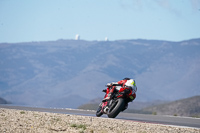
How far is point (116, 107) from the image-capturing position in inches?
647

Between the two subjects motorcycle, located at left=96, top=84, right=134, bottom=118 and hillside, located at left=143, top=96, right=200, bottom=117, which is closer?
motorcycle, located at left=96, top=84, right=134, bottom=118

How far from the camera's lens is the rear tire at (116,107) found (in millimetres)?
16281

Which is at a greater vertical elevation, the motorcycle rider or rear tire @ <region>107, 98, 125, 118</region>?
the motorcycle rider

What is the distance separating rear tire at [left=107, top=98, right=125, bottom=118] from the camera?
1628 cm

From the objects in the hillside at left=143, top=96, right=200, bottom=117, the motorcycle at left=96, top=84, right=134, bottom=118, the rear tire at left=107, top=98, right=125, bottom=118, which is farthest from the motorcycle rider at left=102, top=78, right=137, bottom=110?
the hillside at left=143, top=96, right=200, bottom=117

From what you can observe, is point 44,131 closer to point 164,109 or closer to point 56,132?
point 56,132

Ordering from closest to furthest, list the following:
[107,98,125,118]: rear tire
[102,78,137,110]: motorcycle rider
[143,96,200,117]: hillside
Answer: [107,98,125,118]: rear tire → [102,78,137,110]: motorcycle rider → [143,96,200,117]: hillside

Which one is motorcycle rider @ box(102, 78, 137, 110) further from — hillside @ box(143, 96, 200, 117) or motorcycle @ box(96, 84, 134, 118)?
hillside @ box(143, 96, 200, 117)

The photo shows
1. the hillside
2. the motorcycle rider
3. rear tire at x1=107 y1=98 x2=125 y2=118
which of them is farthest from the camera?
the hillside

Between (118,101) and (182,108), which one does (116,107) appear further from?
(182,108)

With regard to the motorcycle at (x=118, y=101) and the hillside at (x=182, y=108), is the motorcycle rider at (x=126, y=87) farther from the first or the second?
the hillside at (x=182, y=108)

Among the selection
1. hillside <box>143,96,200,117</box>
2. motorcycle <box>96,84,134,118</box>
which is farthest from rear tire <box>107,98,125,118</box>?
hillside <box>143,96,200,117</box>

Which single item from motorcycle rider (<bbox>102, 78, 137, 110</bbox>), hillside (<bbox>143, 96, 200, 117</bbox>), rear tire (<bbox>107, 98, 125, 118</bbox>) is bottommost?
rear tire (<bbox>107, 98, 125, 118</bbox>)

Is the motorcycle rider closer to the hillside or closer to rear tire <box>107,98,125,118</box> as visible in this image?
rear tire <box>107,98,125,118</box>
